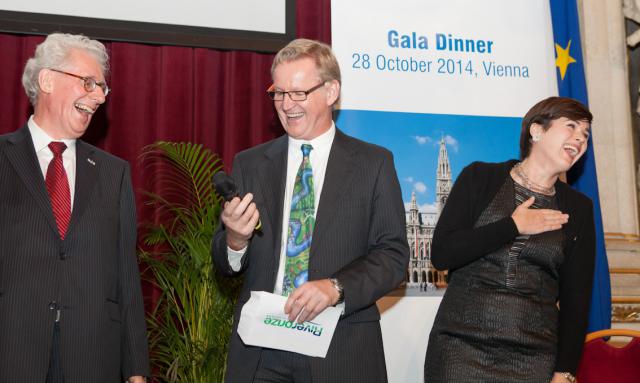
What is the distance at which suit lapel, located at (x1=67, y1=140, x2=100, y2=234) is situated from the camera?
253 cm

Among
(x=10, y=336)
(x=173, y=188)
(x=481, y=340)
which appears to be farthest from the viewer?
(x=173, y=188)

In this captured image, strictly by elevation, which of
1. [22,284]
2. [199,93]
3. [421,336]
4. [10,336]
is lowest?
[421,336]

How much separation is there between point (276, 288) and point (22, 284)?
84 centimetres

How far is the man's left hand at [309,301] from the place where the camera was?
220 centimetres

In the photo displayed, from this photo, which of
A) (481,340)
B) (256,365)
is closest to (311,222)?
(256,365)

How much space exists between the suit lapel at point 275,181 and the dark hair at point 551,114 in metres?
1.11

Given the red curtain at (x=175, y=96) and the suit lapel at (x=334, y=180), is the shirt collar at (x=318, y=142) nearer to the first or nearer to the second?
the suit lapel at (x=334, y=180)

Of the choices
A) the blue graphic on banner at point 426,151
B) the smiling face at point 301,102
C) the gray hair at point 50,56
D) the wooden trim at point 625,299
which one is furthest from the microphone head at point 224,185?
the wooden trim at point 625,299

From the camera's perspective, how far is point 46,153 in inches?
103

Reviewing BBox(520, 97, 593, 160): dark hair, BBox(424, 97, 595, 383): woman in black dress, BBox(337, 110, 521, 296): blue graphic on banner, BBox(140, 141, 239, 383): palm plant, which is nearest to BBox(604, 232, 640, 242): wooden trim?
BBox(337, 110, 521, 296): blue graphic on banner

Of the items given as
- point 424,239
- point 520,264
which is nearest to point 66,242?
point 520,264

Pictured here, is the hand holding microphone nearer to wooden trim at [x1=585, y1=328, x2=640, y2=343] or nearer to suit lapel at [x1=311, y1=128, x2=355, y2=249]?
suit lapel at [x1=311, y1=128, x2=355, y2=249]

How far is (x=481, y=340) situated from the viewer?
2768 mm

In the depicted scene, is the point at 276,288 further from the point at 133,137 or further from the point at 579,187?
the point at 579,187
